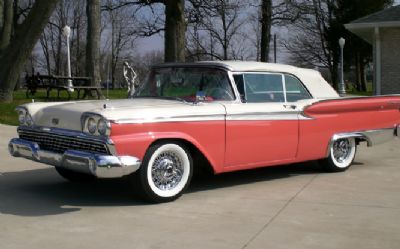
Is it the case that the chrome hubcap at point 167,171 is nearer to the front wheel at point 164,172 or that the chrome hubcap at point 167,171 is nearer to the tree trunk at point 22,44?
the front wheel at point 164,172

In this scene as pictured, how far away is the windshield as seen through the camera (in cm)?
675

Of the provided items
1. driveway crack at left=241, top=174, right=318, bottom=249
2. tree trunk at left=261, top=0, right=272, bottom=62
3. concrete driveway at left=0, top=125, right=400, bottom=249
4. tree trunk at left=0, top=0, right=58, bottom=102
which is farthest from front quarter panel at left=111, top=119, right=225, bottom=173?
tree trunk at left=261, top=0, right=272, bottom=62

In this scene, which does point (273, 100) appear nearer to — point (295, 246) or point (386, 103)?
point (386, 103)

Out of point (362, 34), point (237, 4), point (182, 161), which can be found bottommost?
point (182, 161)

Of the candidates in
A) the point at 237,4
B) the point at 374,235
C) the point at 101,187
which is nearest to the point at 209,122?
the point at 101,187

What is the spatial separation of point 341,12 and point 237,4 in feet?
76.0

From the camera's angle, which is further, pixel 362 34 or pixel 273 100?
pixel 362 34

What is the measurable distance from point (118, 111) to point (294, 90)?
272 cm

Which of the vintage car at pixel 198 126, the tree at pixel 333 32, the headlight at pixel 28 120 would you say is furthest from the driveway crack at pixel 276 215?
the tree at pixel 333 32

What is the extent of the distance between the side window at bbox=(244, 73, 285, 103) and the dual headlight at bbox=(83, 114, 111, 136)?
1929mm

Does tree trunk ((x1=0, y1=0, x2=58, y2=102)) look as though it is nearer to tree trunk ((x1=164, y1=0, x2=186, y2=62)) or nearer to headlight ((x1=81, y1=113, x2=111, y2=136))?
tree trunk ((x1=164, y1=0, x2=186, y2=62))

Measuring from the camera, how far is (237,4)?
2508cm

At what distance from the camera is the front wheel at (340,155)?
7855 mm

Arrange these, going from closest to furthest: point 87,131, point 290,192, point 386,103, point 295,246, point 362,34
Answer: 1. point 295,246
2. point 87,131
3. point 290,192
4. point 386,103
5. point 362,34
